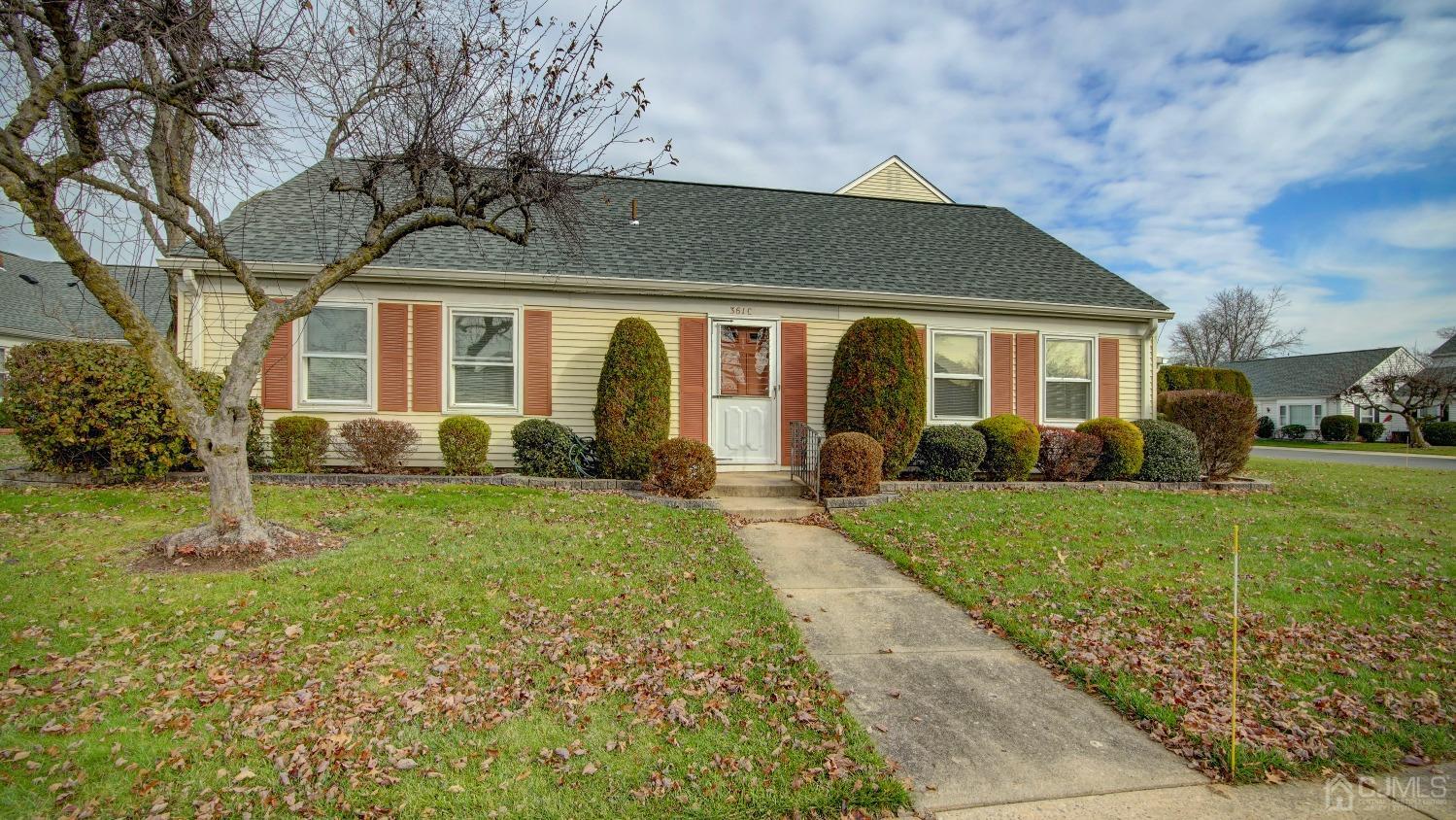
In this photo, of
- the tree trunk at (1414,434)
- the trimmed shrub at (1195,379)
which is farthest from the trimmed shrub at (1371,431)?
the trimmed shrub at (1195,379)

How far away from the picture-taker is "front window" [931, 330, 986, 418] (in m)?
11.8

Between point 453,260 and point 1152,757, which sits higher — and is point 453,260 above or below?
above

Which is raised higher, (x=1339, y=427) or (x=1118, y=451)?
(x=1118, y=451)

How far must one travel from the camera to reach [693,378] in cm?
1095

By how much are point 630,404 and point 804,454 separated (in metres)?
2.73

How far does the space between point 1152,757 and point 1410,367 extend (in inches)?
2077

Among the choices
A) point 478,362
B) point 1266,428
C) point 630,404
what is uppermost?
point 478,362

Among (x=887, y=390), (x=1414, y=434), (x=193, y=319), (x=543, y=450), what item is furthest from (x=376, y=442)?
(x=1414, y=434)

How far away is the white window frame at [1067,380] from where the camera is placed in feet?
39.8

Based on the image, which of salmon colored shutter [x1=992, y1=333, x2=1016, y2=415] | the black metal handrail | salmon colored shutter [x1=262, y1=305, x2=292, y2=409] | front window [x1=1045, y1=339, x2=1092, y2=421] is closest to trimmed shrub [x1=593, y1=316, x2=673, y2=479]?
the black metal handrail

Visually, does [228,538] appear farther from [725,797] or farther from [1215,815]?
[1215,815]

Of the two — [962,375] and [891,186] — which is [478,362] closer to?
[962,375]

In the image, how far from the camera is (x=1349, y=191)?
1664 cm

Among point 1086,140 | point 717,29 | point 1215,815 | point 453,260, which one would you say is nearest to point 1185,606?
point 1215,815
